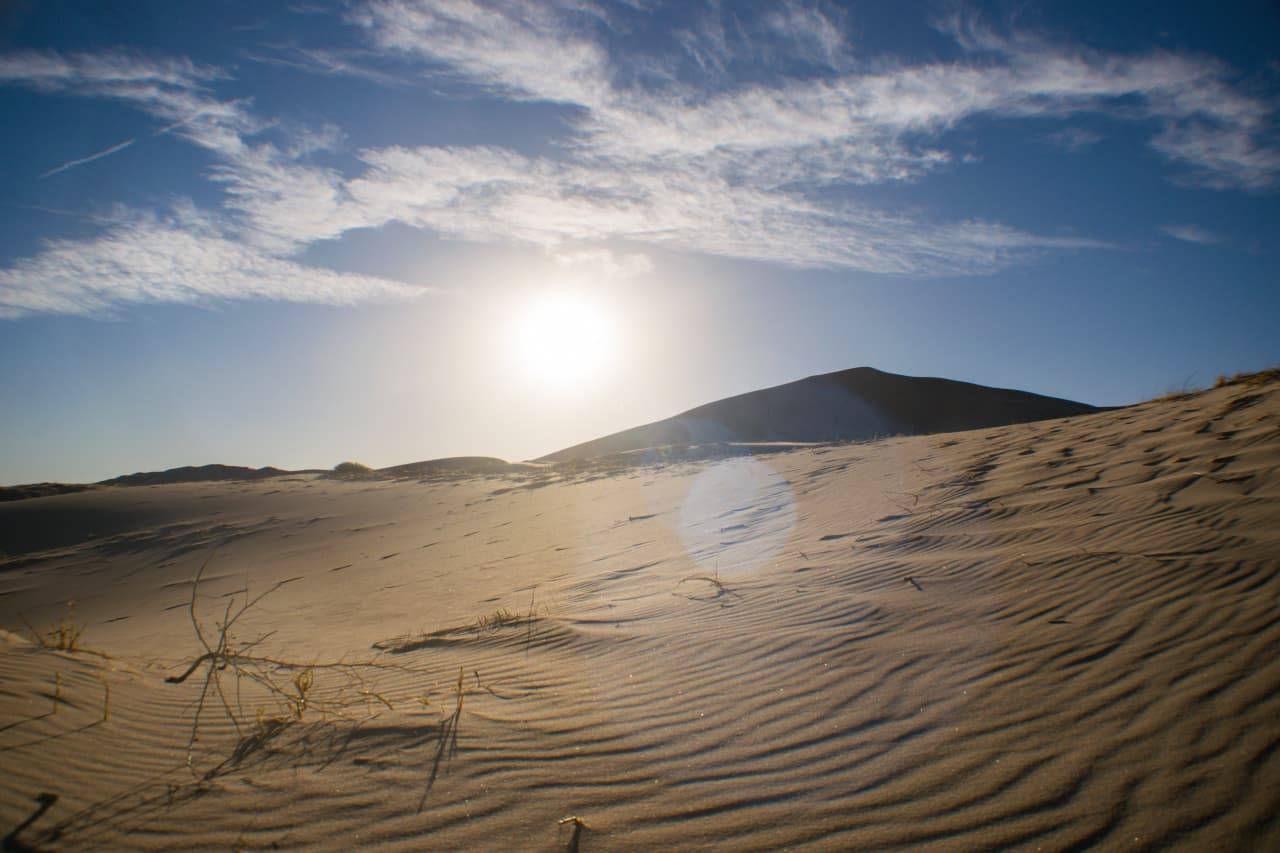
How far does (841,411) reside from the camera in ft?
125

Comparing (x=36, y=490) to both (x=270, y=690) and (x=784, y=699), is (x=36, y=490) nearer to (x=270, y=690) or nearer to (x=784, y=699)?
(x=270, y=690)

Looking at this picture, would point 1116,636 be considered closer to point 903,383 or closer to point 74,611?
point 74,611

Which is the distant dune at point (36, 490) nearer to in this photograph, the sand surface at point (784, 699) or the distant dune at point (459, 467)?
the distant dune at point (459, 467)

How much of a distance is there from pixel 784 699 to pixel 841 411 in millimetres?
37088

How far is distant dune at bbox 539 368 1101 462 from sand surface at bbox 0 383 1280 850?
27.6m

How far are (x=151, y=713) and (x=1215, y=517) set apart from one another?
6024 mm

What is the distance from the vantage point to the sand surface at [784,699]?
1983 millimetres

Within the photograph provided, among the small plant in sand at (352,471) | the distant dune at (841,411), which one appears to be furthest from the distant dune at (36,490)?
the distant dune at (841,411)

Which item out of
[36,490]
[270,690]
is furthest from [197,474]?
[270,690]

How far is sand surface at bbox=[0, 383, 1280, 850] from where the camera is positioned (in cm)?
198

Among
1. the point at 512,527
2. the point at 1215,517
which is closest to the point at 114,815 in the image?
the point at 1215,517

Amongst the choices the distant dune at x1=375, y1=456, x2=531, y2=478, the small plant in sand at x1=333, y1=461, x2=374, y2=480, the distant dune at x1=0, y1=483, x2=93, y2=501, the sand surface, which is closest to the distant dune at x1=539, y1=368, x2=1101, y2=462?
the distant dune at x1=375, y1=456, x2=531, y2=478

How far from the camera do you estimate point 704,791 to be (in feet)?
7.14

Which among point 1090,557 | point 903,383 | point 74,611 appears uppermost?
point 903,383
